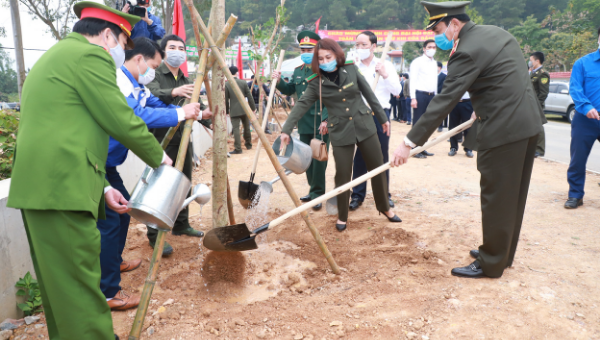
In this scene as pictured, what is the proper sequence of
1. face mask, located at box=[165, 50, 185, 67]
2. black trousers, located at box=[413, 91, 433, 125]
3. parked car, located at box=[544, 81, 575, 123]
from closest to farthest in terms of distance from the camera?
face mask, located at box=[165, 50, 185, 67], black trousers, located at box=[413, 91, 433, 125], parked car, located at box=[544, 81, 575, 123]

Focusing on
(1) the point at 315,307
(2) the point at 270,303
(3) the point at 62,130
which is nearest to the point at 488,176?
(1) the point at 315,307

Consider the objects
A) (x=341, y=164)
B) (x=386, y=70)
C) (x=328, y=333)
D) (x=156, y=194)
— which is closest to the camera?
(x=156, y=194)

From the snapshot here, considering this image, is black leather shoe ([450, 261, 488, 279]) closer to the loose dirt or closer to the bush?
the loose dirt

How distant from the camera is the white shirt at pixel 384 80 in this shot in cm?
485

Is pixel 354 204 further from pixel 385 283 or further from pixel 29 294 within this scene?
pixel 29 294

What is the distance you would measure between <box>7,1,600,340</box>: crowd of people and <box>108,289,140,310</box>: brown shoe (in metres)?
0.02

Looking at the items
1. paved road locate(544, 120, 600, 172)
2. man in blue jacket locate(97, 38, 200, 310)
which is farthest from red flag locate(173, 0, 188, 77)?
paved road locate(544, 120, 600, 172)

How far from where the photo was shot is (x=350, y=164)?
4.11 m

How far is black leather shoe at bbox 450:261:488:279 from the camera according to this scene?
9.66 ft

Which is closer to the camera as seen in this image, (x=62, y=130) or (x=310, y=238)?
(x=62, y=130)

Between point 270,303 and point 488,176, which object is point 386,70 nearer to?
point 488,176

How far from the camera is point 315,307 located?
2.75 metres

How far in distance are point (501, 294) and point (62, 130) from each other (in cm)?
278

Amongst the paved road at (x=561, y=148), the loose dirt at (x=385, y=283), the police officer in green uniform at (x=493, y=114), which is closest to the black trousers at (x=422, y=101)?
the paved road at (x=561, y=148)
